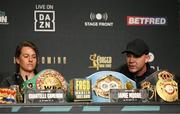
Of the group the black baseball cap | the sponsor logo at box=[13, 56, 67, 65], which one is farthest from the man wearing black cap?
the sponsor logo at box=[13, 56, 67, 65]

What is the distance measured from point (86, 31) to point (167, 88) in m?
2.17

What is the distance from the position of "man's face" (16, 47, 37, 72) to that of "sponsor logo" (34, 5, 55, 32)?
2.11 ft

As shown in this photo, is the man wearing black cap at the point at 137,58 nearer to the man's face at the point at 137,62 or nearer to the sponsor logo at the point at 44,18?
the man's face at the point at 137,62

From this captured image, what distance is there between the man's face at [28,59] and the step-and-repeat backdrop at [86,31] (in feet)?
1.91

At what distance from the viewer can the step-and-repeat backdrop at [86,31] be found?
11.9 feet

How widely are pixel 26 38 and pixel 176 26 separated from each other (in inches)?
53.1

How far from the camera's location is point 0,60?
357cm

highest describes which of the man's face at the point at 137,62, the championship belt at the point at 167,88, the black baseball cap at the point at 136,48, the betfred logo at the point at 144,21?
the betfred logo at the point at 144,21

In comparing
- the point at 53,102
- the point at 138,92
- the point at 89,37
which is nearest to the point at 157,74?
the point at 138,92

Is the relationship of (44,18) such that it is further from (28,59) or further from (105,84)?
(105,84)

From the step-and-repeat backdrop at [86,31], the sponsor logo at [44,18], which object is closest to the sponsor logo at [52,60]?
the step-and-repeat backdrop at [86,31]

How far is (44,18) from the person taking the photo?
3629 millimetres

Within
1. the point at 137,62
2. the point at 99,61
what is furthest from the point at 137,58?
the point at 99,61

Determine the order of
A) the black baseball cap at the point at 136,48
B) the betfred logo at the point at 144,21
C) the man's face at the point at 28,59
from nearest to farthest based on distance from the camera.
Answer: the black baseball cap at the point at 136,48 < the man's face at the point at 28,59 < the betfred logo at the point at 144,21
